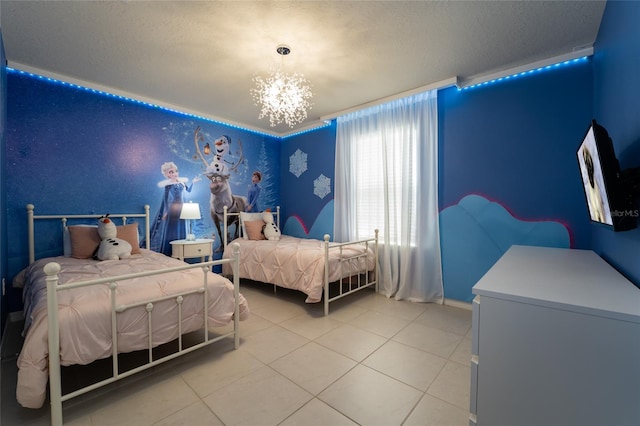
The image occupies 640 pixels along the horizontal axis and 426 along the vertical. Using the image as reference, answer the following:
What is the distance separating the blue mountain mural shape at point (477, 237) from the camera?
8.53 ft

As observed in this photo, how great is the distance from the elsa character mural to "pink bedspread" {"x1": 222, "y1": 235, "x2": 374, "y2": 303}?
3.24 ft

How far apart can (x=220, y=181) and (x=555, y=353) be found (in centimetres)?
426

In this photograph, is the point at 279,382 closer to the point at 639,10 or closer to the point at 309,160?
the point at 639,10

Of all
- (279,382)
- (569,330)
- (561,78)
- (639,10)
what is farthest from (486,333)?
(561,78)

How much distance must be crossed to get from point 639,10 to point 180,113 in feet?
14.3

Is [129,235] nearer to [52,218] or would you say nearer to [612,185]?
[52,218]

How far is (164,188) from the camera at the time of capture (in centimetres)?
368

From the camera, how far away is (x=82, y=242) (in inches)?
107

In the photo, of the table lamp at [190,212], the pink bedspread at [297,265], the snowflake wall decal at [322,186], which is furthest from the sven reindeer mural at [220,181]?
the snowflake wall decal at [322,186]

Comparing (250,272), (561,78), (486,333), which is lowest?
(250,272)

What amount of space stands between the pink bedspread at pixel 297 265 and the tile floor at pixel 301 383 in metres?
0.43

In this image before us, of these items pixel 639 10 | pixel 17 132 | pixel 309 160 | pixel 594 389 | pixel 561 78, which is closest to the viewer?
→ pixel 594 389

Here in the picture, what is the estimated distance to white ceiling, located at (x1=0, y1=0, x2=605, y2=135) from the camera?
6.23 feet

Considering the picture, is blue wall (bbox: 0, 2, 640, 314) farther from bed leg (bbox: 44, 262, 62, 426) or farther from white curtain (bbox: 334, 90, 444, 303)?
bed leg (bbox: 44, 262, 62, 426)
